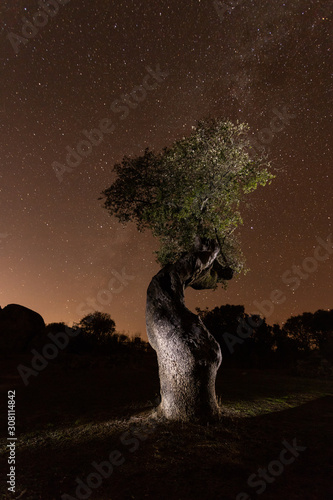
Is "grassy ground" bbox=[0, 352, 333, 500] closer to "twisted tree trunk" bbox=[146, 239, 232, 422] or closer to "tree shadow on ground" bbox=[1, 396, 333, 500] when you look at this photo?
"tree shadow on ground" bbox=[1, 396, 333, 500]

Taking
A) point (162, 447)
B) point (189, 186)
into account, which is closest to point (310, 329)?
point (189, 186)

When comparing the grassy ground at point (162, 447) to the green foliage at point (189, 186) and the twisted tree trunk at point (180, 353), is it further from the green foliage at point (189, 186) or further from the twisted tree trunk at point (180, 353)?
the green foliage at point (189, 186)

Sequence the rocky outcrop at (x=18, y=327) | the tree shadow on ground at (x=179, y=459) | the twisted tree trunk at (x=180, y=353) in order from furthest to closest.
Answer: the rocky outcrop at (x=18, y=327) < the twisted tree trunk at (x=180, y=353) < the tree shadow on ground at (x=179, y=459)

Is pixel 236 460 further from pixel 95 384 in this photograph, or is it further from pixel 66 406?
pixel 95 384

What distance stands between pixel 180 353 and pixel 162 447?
2608mm

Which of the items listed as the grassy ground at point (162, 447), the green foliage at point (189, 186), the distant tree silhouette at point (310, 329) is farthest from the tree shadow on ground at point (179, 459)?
the distant tree silhouette at point (310, 329)

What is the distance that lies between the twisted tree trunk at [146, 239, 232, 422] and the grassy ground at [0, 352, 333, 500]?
1.93 ft

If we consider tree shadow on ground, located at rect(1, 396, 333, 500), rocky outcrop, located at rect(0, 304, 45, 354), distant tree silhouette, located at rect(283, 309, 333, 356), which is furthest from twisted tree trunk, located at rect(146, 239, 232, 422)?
distant tree silhouette, located at rect(283, 309, 333, 356)

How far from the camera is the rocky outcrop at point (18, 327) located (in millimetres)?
25938

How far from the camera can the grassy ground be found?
5.01 metres

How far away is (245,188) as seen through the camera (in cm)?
1265

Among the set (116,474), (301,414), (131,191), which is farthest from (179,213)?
(116,474)

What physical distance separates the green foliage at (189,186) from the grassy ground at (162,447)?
6499 millimetres

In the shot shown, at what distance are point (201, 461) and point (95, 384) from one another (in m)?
9.97
